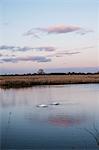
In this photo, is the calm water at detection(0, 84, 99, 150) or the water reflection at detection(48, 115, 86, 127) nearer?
the calm water at detection(0, 84, 99, 150)

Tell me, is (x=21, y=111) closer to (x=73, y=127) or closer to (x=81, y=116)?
(x=81, y=116)

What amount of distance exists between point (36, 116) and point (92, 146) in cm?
267

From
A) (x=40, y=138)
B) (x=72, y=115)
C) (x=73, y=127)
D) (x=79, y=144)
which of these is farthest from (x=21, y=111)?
(x=79, y=144)

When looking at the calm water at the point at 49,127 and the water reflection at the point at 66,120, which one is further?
the water reflection at the point at 66,120

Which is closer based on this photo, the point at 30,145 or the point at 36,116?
the point at 30,145

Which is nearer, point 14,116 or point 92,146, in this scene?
point 92,146

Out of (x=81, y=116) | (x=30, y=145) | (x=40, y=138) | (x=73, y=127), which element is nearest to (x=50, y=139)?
(x=40, y=138)

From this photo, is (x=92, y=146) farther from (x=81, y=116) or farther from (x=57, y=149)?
(x=81, y=116)

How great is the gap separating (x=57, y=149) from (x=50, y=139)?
796mm

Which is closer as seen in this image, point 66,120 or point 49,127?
point 49,127

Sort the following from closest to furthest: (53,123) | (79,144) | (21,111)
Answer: (79,144), (53,123), (21,111)

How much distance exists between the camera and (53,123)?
6402 mm

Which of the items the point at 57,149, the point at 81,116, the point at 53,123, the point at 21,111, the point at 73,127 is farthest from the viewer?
the point at 21,111

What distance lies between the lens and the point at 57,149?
14.3 feet
